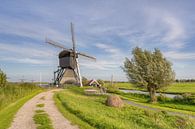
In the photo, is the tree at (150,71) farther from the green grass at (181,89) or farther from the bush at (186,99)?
the green grass at (181,89)

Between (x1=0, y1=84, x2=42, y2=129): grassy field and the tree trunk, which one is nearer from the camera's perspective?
(x1=0, y1=84, x2=42, y2=129): grassy field

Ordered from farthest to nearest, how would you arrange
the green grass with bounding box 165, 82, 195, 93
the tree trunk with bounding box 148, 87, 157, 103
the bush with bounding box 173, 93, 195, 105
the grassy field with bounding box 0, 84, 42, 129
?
the green grass with bounding box 165, 82, 195, 93 < the tree trunk with bounding box 148, 87, 157, 103 < the bush with bounding box 173, 93, 195, 105 < the grassy field with bounding box 0, 84, 42, 129

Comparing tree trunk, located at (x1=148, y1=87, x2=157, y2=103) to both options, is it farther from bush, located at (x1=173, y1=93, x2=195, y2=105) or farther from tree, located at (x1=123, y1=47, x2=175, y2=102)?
bush, located at (x1=173, y1=93, x2=195, y2=105)

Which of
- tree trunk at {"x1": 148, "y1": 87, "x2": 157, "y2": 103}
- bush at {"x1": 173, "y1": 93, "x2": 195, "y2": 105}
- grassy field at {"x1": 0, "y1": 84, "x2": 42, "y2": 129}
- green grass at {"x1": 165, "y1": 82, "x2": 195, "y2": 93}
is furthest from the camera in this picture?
green grass at {"x1": 165, "y1": 82, "x2": 195, "y2": 93}

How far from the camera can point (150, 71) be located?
1769 inches

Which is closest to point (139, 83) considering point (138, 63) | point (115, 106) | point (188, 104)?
point (138, 63)

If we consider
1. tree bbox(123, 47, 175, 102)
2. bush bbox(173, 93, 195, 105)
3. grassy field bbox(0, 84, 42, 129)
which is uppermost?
tree bbox(123, 47, 175, 102)

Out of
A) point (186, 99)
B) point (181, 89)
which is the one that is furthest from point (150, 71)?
point (181, 89)

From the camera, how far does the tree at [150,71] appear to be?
44253 millimetres

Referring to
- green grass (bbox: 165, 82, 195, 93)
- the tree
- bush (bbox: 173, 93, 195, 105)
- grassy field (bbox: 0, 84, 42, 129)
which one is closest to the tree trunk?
the tree

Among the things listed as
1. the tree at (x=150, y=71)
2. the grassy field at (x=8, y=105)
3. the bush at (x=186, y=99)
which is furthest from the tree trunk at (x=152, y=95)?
the grassy field at (x=8, y=105)

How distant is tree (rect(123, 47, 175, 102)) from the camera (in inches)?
1742

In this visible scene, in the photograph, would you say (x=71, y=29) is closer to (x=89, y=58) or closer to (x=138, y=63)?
(x=89, y=58)

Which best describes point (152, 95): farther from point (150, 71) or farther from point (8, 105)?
point (8, 105)
